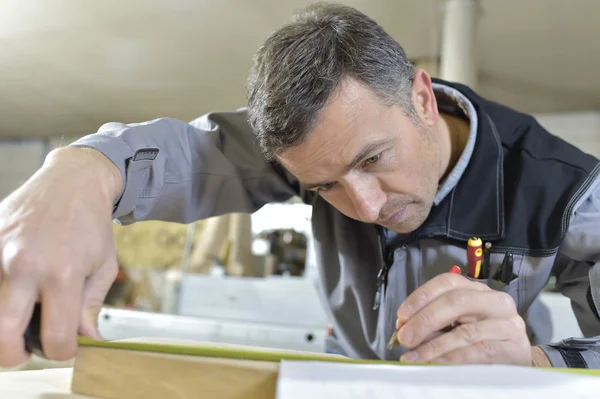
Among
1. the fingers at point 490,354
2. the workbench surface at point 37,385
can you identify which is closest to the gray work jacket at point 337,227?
the fingers at point 490,354

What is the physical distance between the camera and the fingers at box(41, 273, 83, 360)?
1.35ft

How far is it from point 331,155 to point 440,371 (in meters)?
0.36

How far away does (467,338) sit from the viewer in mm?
512

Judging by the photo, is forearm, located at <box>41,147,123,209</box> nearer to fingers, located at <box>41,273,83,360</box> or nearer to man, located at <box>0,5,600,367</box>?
man, located at <box>0,5,600,367</box>

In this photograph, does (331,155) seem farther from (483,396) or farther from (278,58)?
(483,396)

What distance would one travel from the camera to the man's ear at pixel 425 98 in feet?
2.62

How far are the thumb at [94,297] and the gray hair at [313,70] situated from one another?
32 centimetres

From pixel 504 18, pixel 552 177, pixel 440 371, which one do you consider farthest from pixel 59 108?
pixel 440 371

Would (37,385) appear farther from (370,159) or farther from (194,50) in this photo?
(194,50)

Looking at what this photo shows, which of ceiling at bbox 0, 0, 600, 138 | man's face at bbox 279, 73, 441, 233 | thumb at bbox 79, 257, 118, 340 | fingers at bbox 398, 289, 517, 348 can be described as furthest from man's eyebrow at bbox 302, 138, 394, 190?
ceiling at bbox 0, 0, 600, 138

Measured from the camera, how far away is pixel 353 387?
370 millimetres

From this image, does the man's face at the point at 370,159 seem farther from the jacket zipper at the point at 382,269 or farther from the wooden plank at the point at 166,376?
the wooden plank at the point at 166,376

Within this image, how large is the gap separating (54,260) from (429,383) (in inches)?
12.6

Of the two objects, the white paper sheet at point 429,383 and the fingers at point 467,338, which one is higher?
the white paper sheet at point 429,383
